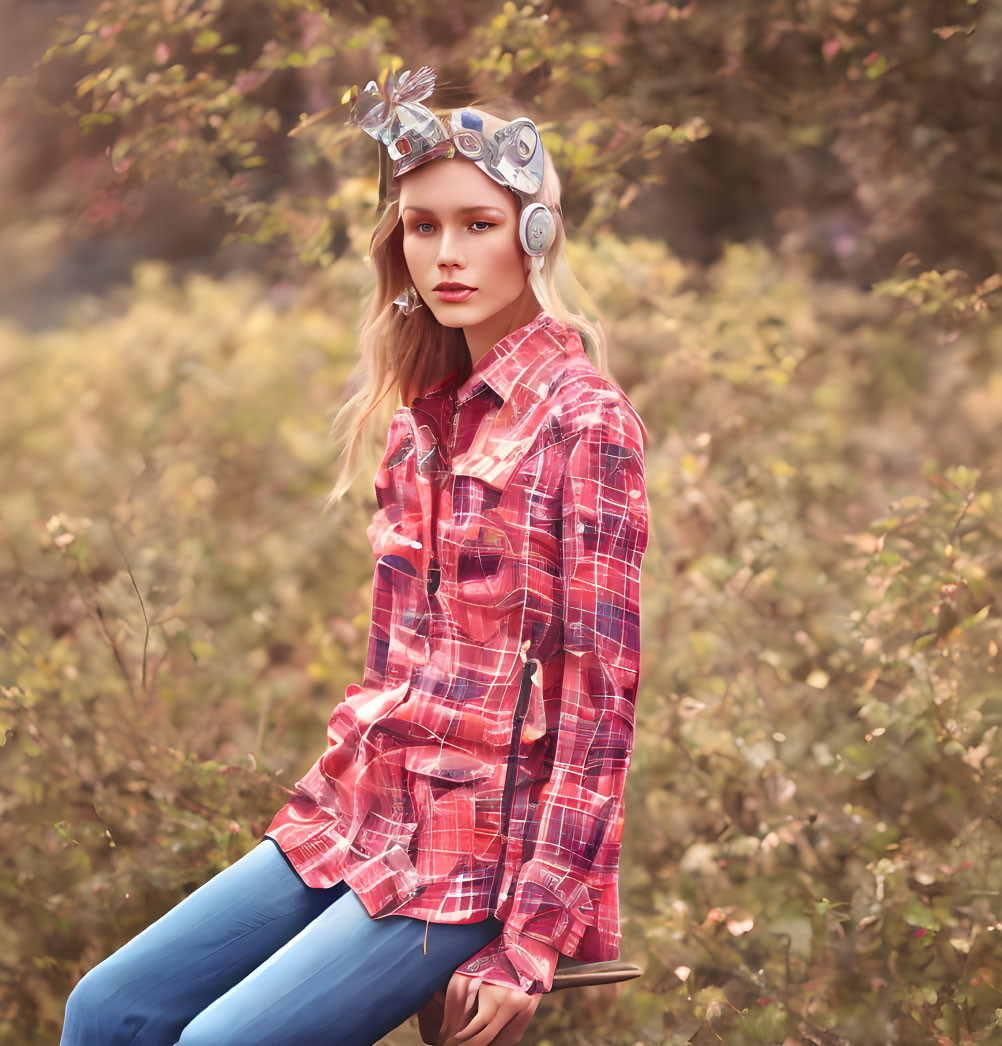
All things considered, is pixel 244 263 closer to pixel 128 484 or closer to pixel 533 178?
pixel 128 484

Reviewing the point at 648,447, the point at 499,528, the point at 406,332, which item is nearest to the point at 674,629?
the point at 648,447

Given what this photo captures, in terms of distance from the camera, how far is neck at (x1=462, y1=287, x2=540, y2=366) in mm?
1743

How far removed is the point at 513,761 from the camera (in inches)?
60.2

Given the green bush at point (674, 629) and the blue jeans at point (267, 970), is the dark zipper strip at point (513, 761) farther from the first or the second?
the green bush at point (674, 629)

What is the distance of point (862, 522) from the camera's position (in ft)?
9.81

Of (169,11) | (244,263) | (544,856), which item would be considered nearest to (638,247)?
(244,263)

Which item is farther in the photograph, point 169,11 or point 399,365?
point 169,11

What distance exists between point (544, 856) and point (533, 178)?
3.08 ft

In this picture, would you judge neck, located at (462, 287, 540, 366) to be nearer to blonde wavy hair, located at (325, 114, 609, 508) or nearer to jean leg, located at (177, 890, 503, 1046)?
blonde wavy hair, located at (325, 114, 609, 508)

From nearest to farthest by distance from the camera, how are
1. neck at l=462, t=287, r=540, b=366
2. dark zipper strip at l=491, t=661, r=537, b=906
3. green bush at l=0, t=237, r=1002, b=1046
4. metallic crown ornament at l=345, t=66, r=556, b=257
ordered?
dark zipper strip at l=491, t=661, r=537, b=906, metallic crown ornament at l=345, t=66, r=556, b=257, neck at l=462, t=287, r=540, b=366, green bush at l=0, t=237, r=1002, b=1046

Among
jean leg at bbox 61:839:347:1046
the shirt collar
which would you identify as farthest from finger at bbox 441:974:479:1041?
the shirt collar

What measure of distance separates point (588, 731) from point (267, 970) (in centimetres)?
50

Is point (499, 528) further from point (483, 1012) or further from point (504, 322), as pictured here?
point (483, 1012)

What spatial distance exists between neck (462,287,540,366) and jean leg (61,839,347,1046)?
2.71 ft
